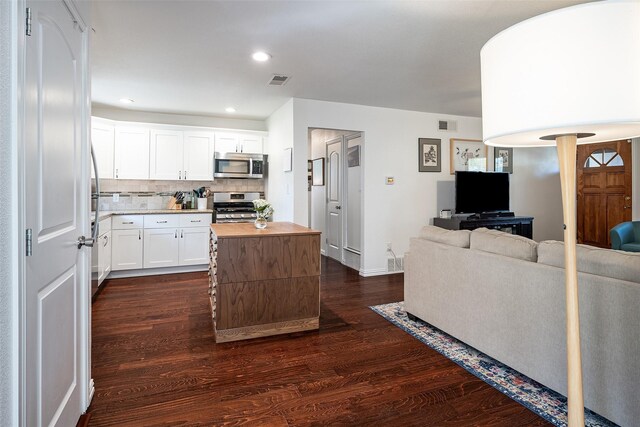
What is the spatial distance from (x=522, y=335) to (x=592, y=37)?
1.84m

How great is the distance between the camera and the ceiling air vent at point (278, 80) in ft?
12.4

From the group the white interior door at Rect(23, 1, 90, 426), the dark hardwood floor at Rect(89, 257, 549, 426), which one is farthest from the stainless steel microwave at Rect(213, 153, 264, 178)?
the white interior door at Rect(23, 1, 90, 426)

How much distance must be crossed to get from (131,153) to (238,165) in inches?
59.5

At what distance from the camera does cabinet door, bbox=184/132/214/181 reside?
17.7 ft

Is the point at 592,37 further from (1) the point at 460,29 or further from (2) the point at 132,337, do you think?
(2) the point at 132,337

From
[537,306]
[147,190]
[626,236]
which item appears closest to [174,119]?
[147,190]

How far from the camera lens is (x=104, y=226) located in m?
4.32

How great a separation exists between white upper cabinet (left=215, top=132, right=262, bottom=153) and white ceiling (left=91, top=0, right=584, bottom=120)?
821 millimetres

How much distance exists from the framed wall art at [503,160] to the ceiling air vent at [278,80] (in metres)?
3.83

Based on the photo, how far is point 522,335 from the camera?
2.16 meters

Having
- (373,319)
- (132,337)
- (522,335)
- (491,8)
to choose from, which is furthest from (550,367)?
(132,337)

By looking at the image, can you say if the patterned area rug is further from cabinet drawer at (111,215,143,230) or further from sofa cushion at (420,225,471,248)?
cabinet drawer at (111,215,143,230)

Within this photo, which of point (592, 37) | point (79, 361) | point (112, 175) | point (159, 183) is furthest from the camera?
point (159, 183)

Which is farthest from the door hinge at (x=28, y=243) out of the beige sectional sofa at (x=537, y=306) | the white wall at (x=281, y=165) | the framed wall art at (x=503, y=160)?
the framed wall art at (x=503, y=160)
